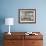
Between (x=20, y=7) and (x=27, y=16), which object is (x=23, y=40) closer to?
(x=27, y=16)

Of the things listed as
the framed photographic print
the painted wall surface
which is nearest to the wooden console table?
the painted wall surface

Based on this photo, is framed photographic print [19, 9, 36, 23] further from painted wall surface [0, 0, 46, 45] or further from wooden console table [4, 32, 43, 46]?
wooden console table [4, 32, 43, 46]

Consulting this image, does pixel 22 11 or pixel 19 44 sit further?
pixel 22 11

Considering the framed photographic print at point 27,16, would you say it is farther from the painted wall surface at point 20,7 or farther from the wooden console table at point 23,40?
the wooden console table at point 23,40

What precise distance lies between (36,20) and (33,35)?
73 centimetres

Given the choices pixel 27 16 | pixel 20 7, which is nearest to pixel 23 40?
pixel 27 16

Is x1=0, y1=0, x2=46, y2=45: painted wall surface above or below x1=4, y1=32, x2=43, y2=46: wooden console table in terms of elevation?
above

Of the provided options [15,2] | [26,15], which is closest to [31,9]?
[26,15]

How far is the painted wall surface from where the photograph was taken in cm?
446

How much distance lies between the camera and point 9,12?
4.48 m

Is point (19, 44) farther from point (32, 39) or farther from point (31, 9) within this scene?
point (31, 9)

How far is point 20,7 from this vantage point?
446cm

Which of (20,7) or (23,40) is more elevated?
(20,7)

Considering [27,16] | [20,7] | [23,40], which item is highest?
[20,7]
